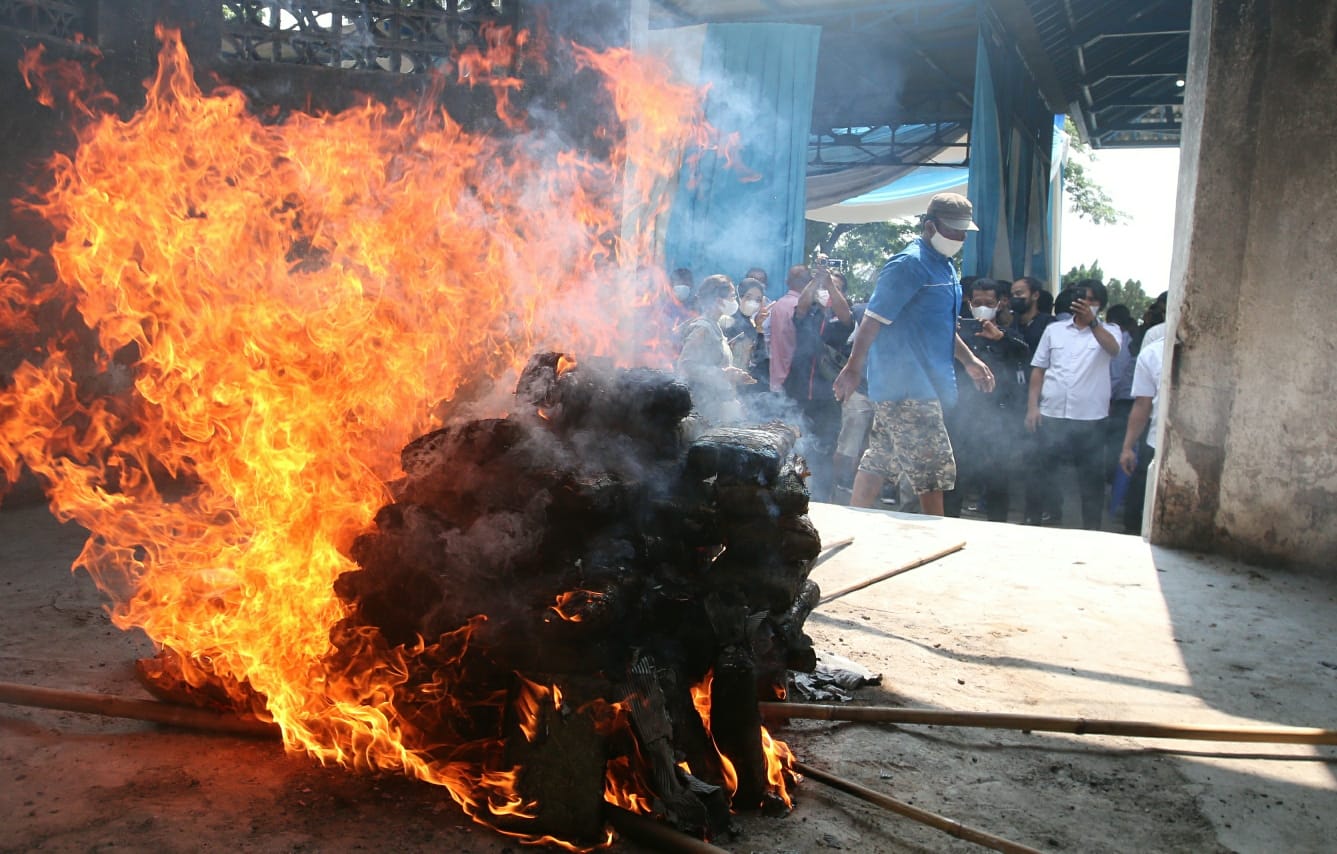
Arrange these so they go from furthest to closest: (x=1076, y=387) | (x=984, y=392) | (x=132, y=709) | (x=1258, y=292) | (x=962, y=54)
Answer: (x=962, y=54), (x=1076, y=387), (x=984, y=392), (x=1258, y=292), (x=132, y=709)

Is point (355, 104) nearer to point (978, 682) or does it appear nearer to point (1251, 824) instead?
point (978, 682)

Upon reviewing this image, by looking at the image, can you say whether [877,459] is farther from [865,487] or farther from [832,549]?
[832,549]

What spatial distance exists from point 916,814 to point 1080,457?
724 centimetres

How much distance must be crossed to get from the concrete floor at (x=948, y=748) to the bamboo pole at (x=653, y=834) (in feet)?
0.19

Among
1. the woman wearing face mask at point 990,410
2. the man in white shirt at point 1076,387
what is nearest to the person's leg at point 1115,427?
the man in white shirt at point 1076,387

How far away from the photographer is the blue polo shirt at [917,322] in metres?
7.20

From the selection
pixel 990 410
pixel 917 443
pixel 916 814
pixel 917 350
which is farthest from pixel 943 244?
pixel 916 814

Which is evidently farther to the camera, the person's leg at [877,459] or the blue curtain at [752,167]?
the blue curtain at [752,167]

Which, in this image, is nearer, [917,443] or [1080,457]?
[917,443]

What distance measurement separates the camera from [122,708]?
12.0ft

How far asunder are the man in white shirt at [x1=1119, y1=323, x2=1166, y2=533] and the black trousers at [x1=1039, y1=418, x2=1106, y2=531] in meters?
0.36

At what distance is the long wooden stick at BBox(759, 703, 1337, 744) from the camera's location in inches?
148

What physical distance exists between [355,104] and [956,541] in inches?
246

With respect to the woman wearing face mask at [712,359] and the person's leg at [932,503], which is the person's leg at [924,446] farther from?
the woman wearing face mask at [712,359]
